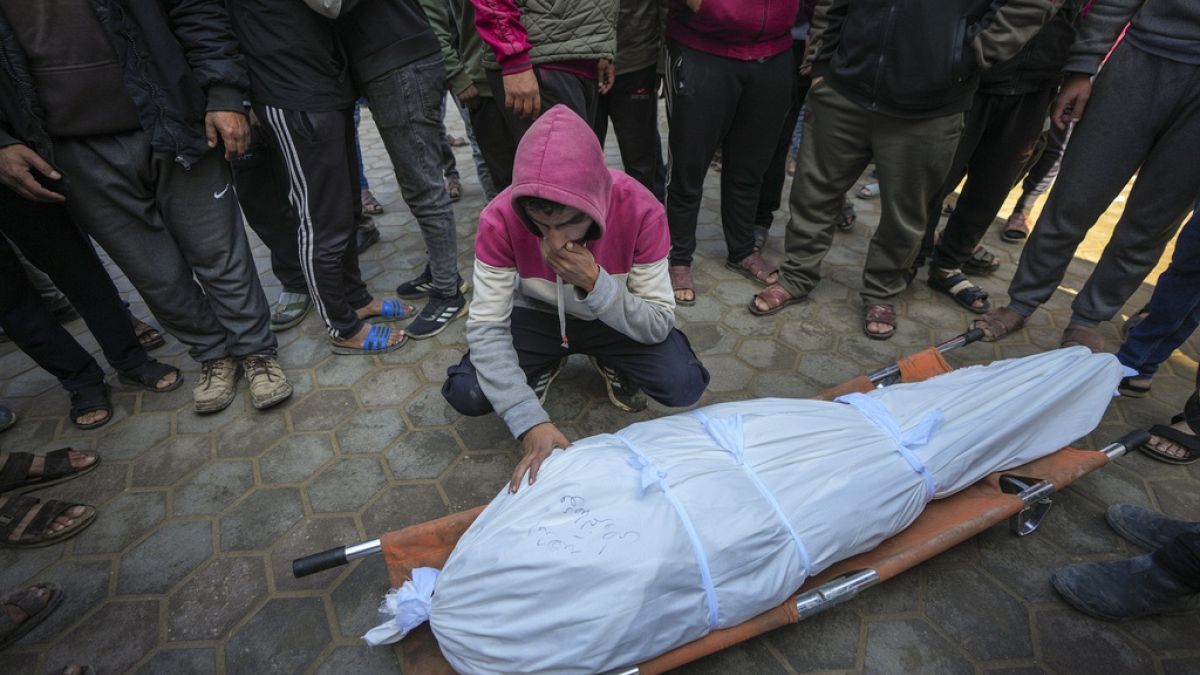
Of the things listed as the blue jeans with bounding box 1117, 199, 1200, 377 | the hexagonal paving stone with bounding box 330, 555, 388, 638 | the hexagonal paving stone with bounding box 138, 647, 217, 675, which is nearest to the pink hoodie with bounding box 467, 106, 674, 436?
the hexagonal paving stone with bounding box 330, 555, 388, 638

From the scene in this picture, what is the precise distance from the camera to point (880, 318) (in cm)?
332

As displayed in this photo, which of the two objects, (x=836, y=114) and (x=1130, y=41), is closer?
(x=1130, y=41)

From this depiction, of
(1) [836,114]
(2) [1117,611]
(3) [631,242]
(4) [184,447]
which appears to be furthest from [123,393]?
(2) [1117,611]

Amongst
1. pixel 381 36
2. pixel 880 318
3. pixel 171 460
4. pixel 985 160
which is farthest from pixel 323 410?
pixel 985 160

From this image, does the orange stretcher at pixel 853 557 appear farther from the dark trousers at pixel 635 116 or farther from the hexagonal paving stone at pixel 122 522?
the dark trousers at pixel 635 116

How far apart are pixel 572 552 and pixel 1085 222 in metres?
3.07

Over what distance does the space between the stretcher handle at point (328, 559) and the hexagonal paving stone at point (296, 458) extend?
87 centimetres

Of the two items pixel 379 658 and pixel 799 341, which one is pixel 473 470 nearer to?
pixel 379 658

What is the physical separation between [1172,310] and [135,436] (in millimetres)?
4879

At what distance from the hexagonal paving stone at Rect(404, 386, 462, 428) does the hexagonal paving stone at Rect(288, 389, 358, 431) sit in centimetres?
31

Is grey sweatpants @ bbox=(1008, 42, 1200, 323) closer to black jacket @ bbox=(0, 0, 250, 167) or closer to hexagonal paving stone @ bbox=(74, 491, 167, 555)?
black jacket @ bbox=(0, 0, 250, 167)

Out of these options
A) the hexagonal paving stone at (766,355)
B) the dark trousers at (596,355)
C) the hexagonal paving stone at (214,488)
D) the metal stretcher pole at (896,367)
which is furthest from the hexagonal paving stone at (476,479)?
the metal stretcher pole at (896,367)

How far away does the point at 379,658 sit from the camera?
1.81 m

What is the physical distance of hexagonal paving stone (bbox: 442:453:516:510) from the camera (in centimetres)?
235
